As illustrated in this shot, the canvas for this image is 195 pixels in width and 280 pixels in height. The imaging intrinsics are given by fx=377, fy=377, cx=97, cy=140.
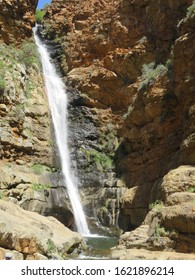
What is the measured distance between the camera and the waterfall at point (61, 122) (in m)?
22.4

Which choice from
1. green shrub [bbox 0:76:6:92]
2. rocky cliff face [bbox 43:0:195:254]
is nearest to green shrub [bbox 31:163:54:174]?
rocky cliff face [bbox 43:0:195:254]

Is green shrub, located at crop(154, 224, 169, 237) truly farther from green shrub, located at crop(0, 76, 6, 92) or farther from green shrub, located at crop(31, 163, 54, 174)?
green shrub, located at crop(0, 76, 6, 92)

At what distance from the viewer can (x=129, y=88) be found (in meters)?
27.3

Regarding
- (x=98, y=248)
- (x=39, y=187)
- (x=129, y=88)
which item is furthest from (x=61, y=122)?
(x=98, y=248)

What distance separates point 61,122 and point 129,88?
550 centimetres

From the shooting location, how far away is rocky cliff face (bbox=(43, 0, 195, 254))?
1956 centimetres

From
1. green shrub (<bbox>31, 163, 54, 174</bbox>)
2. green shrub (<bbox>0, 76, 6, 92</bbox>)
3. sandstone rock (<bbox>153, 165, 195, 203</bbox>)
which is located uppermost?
green shrub (<bbox>0, 76, 6, 92</bbox>)

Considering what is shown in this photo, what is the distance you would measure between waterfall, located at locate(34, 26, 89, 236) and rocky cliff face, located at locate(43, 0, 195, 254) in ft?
2.80

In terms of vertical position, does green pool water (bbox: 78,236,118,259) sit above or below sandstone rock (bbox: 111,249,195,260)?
below

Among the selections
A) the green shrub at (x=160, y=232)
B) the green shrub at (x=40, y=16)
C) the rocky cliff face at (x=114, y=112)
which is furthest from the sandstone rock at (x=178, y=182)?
the green shrub at (x=40, y=16)

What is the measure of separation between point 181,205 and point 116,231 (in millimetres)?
10968

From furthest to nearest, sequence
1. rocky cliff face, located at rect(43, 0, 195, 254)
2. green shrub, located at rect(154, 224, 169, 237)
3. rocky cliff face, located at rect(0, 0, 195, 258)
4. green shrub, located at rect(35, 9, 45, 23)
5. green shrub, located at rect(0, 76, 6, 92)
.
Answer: green shrub, located at rect(35, 9, 45, 23) → green shrub, located at rect(0, 76, 6, 92) → rocky cliff face, located at rect(43, 0, 195, 254) → rocky cliff face, located at rect(0, 0, 195, 258) → green shrub, located at rect(154, 224, 169, 237)

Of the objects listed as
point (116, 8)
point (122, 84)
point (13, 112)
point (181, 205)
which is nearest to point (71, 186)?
point (13, 112)

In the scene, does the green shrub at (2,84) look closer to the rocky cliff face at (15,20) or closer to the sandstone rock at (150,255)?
the rocky cliff face at (15,20)
